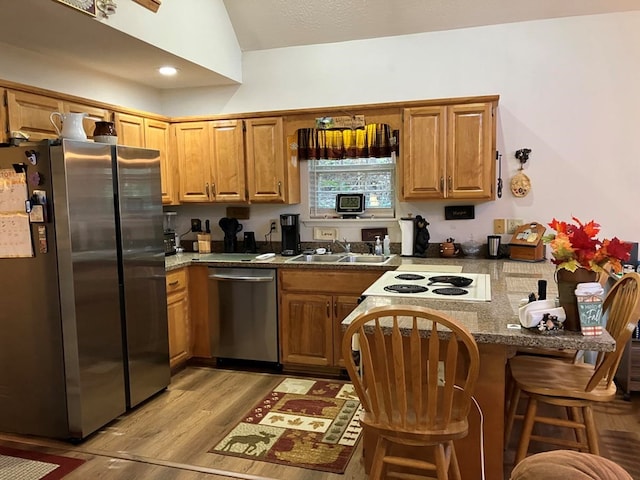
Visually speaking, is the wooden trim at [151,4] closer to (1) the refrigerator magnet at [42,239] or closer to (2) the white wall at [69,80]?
(2) the white wall at [69,80]

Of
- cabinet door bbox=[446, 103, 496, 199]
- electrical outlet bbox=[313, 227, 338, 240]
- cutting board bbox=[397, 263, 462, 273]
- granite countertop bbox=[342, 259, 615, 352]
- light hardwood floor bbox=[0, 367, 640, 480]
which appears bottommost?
light hardwood floor bbox=[0, 367, 640, 480]

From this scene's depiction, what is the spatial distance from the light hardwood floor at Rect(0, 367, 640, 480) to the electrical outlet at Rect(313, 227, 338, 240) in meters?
1.34

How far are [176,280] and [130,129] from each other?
125cm

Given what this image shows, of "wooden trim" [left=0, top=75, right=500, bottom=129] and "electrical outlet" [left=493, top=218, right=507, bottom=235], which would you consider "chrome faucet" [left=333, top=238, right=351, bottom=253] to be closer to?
"wooden trim" [left=0, top=75, right=500, bottom=129]

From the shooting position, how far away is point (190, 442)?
277 cm

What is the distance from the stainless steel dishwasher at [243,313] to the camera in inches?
148

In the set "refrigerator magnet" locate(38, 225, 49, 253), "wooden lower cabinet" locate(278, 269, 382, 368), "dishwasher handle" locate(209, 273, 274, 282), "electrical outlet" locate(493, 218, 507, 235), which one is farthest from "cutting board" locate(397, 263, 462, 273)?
"refrigerator magnet" locate(38, 225, 49, 253)

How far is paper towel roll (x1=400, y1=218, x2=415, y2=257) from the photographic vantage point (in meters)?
3.92

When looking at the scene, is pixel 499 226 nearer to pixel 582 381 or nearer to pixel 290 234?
pixel 290 234

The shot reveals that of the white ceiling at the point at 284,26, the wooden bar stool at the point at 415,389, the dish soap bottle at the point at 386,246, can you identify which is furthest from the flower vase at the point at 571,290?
the white ceiling at the point at 284,26

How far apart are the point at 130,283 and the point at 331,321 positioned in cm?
144

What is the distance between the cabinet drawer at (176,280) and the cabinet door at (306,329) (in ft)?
2.66

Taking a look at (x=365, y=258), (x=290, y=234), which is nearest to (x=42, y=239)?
(x=290, y=234)

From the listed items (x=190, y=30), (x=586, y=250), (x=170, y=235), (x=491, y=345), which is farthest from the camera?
(x=170, y=235)
